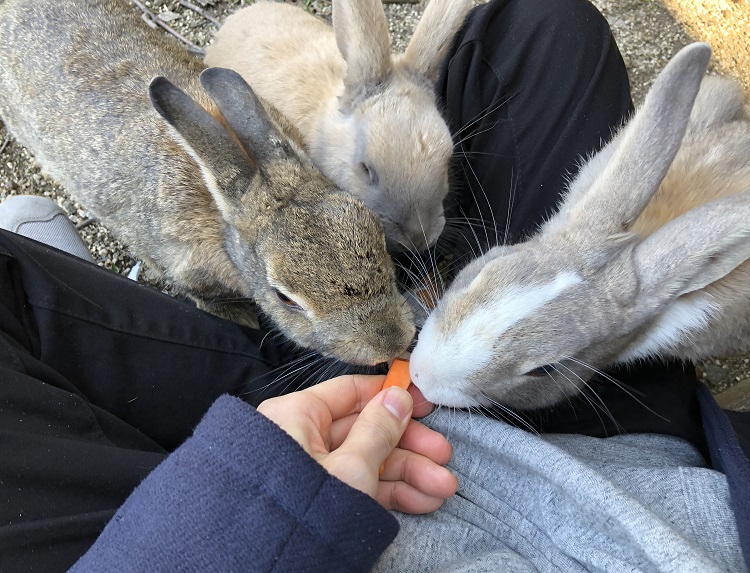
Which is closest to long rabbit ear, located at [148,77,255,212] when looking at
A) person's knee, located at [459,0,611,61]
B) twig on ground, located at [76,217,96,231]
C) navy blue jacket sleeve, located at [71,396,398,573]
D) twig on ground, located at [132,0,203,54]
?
navy blue jacket sleeve, located at [71,396,398,573]

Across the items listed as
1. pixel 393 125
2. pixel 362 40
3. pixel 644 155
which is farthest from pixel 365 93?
pixel 644 155

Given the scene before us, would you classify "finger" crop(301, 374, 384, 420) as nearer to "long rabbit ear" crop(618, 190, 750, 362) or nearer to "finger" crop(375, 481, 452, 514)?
"finger" crop(375, 481, 452, 514)

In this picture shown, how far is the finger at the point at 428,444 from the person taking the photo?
1864mm

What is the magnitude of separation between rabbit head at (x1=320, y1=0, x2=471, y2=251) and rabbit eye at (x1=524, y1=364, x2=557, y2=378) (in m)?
0.88

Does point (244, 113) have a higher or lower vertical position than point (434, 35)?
lower

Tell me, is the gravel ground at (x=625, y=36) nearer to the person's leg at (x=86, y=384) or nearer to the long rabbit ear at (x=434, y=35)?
the long rabbit ear at (x=434, y=35)

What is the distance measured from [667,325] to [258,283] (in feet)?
5.15

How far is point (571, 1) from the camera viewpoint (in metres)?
2.58

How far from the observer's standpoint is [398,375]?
6.62 ft

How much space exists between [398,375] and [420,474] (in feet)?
1.26

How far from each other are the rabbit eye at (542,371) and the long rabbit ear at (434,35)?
5.87ft

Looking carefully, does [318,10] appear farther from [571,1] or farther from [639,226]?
[639,226]

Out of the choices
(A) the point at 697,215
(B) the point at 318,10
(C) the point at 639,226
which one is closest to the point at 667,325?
(C) the point at 639,226

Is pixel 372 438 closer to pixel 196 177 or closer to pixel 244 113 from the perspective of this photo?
pixel 244 113
